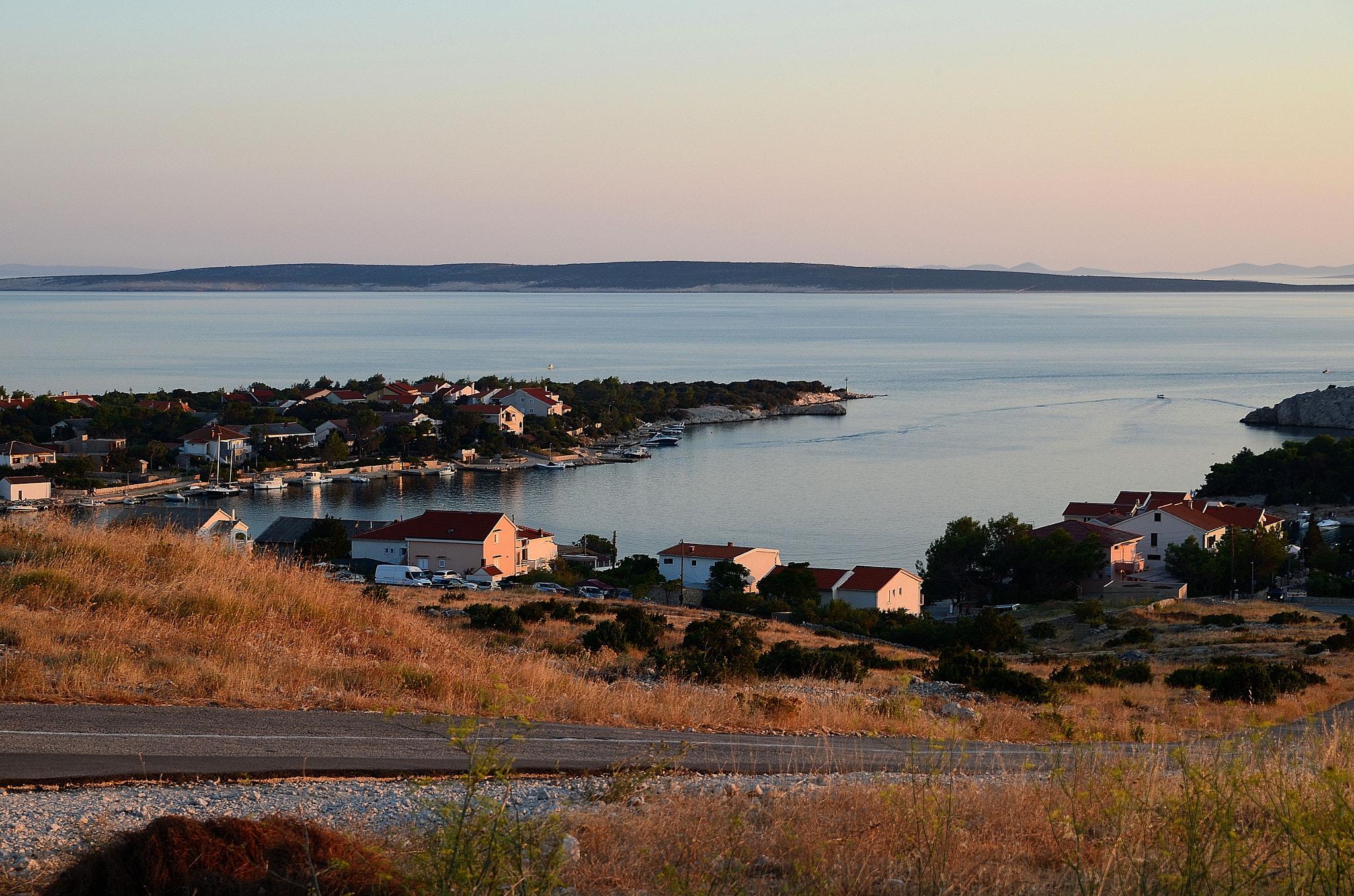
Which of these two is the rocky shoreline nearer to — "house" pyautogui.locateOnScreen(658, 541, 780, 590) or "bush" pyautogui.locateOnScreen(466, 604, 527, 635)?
"house" pyautogui.locateOnScreen(658, 541, 780, 590)

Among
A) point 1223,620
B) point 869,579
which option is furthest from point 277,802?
point 869,579

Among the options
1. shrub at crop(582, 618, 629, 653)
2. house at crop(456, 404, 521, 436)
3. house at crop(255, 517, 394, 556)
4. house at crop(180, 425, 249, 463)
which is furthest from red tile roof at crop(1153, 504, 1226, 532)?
house at crop(180, 425, 249, 463)

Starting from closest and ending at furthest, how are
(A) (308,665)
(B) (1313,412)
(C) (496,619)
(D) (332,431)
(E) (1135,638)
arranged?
(A) (308,665)
(C) (496,619)
(E) (1135,638)
(D) (332,431)
(B) (1313,412)

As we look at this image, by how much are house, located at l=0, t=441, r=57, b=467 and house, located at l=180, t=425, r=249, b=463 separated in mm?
7051

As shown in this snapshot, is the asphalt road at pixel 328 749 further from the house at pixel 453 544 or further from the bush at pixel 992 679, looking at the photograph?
the house at pixel 453 544

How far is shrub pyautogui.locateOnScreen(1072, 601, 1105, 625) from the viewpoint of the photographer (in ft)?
91.1

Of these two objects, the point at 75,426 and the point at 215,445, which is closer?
the point at 215,445

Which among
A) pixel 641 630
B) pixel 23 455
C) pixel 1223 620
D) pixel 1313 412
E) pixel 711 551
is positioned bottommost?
pixel 711 551

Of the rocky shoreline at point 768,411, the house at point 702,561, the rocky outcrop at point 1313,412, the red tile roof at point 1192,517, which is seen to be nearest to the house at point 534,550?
the house at point 702,561

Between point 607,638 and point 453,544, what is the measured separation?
25106 millimetres

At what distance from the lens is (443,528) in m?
39.2

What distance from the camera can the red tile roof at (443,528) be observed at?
38.8 metres

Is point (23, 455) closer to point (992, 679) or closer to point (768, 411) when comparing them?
point (768, 411)

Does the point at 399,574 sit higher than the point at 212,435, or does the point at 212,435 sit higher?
the point at 212,435
